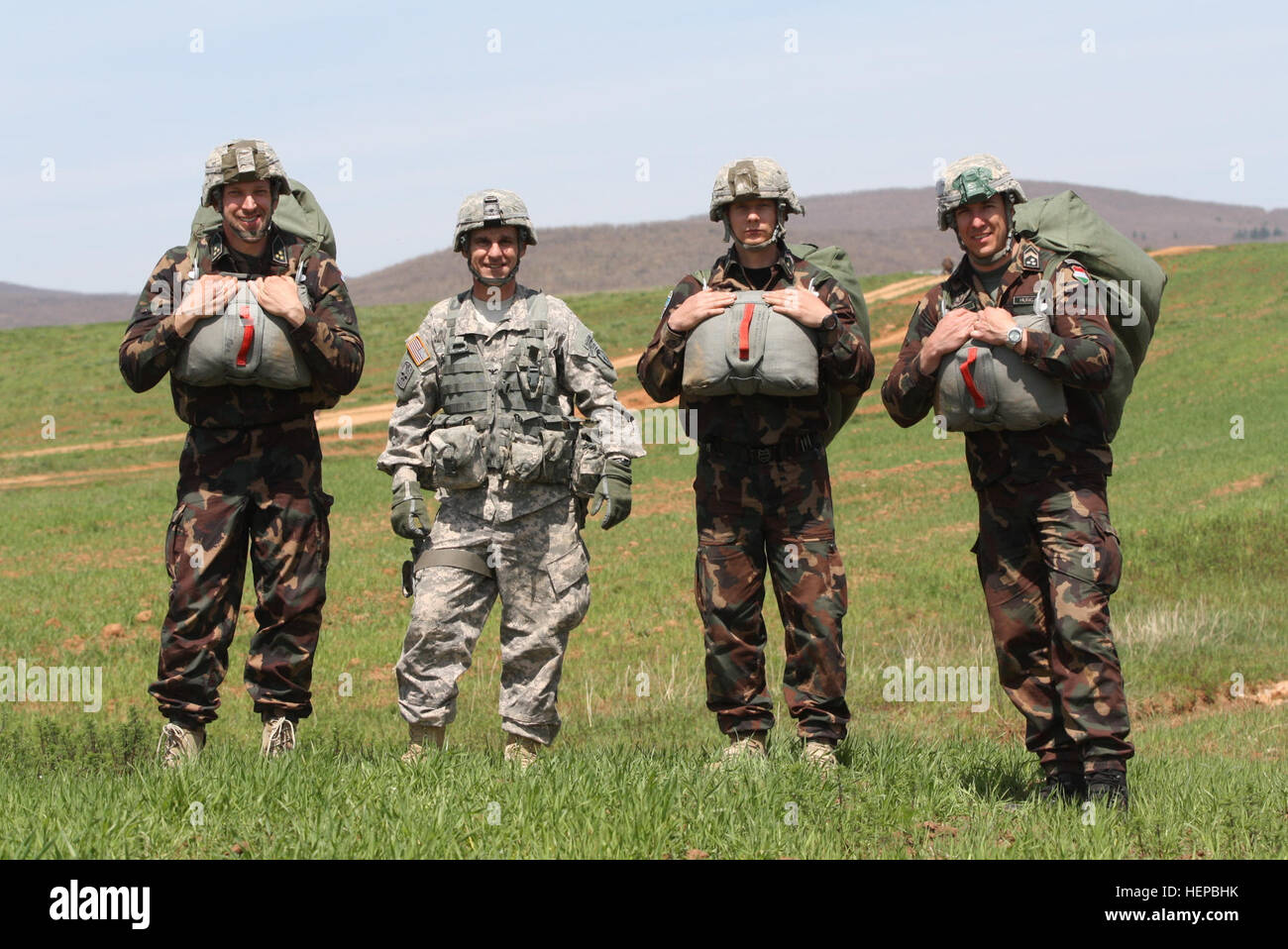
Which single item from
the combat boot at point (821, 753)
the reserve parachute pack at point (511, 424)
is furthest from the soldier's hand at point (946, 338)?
the combat boot at point (821, 753)

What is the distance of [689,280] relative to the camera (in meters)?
6.41

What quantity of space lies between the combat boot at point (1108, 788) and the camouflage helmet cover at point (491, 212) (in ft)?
11.1

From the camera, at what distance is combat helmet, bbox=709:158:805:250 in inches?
241

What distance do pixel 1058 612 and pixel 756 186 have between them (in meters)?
2.25

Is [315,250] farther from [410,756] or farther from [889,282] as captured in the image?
[889,282]

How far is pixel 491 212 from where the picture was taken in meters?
6.21

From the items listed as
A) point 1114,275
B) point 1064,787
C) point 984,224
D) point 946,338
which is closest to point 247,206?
point 946,338

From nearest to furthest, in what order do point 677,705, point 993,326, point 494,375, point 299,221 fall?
point 993,326
point 494,375
point 299,221
point 677,705

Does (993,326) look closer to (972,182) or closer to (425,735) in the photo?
(972,182)

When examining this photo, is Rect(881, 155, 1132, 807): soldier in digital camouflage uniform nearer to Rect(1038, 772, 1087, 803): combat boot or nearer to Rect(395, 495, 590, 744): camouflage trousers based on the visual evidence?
Rect(1038, 772, 1087, 803): combat boot

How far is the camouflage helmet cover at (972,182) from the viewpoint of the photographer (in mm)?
5777

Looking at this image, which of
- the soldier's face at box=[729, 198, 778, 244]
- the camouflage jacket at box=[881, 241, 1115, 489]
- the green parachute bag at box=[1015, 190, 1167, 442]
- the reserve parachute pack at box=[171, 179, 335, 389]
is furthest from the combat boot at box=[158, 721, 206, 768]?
the green parachute bag at box=[1015, 190, 1167, 442]

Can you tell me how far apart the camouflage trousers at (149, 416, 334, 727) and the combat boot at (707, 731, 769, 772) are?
2.00 metres
